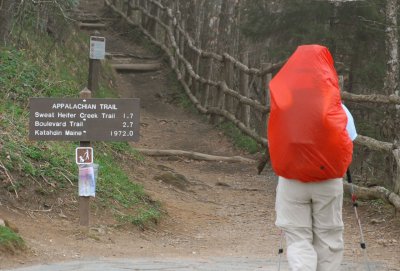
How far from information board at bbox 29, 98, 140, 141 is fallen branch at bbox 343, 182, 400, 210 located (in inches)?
103

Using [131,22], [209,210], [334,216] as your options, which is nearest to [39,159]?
[209,210]

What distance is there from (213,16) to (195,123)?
4.78 metres

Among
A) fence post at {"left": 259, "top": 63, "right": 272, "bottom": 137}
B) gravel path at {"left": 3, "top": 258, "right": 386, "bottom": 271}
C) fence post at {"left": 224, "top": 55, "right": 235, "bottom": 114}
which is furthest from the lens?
fence post at {"left": 224, "top": 55, "right": 235, "bottom": 114}

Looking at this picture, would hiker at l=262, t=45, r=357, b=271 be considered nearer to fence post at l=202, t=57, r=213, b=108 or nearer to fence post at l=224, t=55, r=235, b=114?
fence post at l=224, t=55, r=235, b=114

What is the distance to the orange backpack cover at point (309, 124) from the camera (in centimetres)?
540

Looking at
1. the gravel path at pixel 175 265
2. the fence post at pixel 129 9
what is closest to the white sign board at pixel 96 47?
the gravel path at pixel 175 265

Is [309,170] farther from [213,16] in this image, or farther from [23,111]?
[213,16]

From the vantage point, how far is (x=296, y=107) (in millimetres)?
5457

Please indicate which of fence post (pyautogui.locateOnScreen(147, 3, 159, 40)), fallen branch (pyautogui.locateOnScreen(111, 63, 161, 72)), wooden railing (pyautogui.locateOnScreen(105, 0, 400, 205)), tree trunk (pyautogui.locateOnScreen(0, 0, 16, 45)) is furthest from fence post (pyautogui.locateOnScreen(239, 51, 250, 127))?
fence post (pyautogui.locateOnScreen(147, 3, 159, 40))

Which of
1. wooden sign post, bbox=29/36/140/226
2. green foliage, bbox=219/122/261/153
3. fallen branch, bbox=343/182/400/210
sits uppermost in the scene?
wooden sign post, bbox=29/36/140/226

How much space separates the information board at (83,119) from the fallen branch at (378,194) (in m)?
2.62

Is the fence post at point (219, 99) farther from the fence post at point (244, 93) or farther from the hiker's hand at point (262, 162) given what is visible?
the hiker's hand at point (262, 162)

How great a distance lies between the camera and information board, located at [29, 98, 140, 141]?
8.31m

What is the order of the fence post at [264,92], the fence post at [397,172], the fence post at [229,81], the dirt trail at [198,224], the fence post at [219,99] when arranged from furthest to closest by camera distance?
the fence post at [219,99] → the fence post at [229,81] → the fence post at [264,92] → the fence post at [397,172] → the dirt trail at [198,224]
